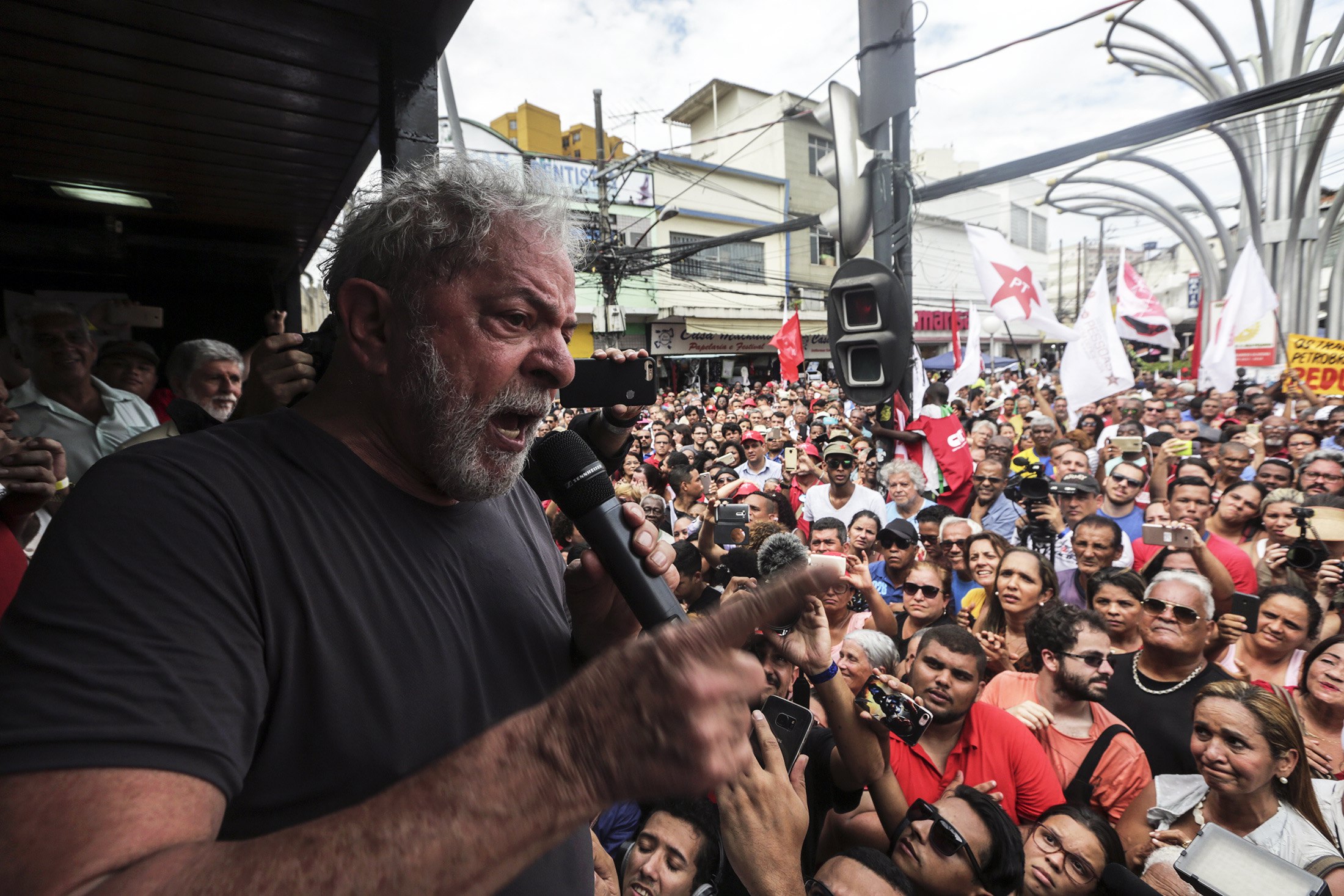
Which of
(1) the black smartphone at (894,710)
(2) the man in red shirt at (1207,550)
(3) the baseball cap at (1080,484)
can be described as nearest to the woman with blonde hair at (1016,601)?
(2) the man in red shirt at (1207,550)

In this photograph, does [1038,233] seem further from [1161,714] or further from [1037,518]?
[1161,714]

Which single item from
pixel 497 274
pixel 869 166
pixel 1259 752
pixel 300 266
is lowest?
pixel 1259 752

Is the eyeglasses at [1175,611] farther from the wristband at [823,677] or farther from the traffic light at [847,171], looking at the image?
the traffic light at [847,171]

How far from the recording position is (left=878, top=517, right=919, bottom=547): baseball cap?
5160mm

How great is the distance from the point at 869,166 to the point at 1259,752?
177 inches

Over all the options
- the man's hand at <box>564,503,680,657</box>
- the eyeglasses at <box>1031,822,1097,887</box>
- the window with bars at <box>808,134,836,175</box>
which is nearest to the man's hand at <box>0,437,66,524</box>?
the man's hand at <box>564,503,680,657</box>

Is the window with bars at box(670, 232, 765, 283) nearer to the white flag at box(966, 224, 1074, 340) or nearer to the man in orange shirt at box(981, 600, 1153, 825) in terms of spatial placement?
the white flag at box(966, 224, 1074, 340)

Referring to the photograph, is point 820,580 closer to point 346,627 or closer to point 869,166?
point 346,627

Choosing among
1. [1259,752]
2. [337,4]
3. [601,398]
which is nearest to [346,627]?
[601,398]

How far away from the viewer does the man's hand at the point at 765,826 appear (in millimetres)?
1943

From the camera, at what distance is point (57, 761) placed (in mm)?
692

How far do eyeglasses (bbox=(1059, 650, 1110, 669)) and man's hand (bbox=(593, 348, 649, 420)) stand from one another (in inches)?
94.0

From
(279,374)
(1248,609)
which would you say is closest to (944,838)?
(279,374)

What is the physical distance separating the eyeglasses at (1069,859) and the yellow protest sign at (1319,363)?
Answer: 1001 centimetres
